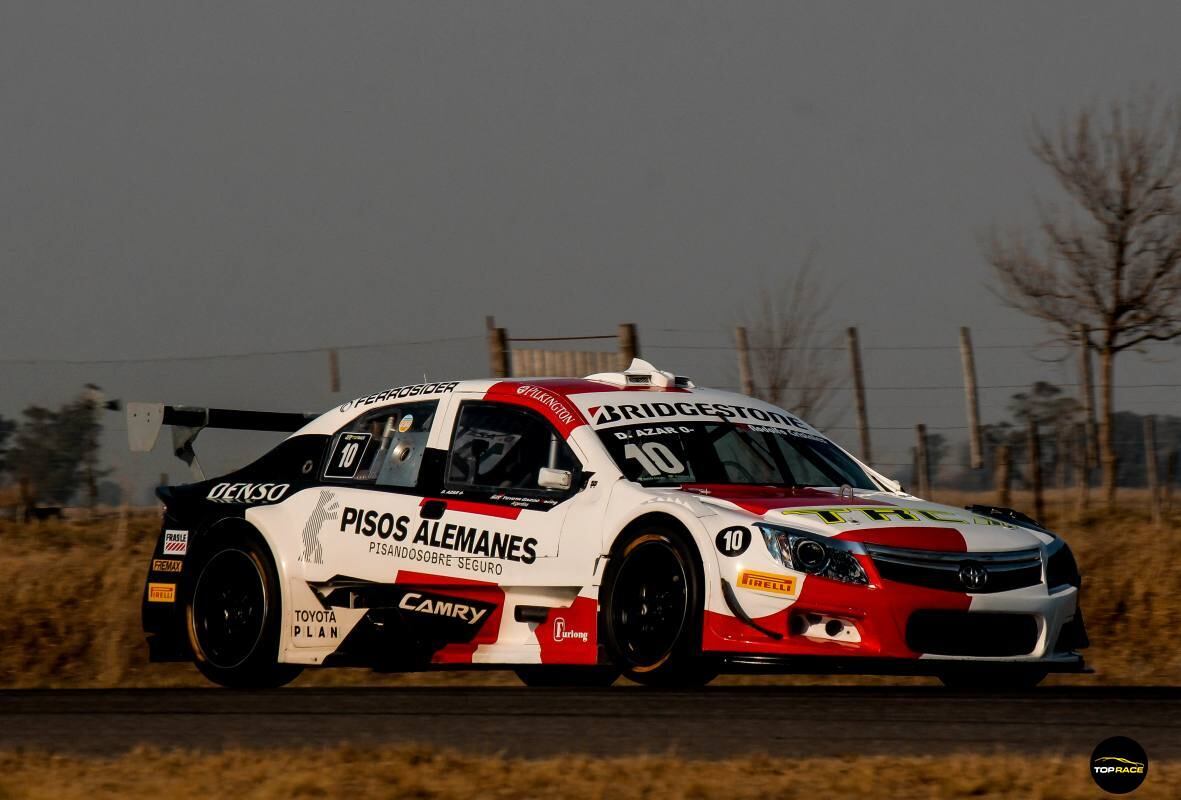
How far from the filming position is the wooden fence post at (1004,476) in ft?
53.3

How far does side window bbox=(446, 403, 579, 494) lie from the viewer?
9086 mm

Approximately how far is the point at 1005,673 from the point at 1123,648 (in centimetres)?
485

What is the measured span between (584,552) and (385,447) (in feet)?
6.03

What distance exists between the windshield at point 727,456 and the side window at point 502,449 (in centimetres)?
32

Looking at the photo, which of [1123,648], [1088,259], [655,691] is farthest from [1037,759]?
[1088,259]

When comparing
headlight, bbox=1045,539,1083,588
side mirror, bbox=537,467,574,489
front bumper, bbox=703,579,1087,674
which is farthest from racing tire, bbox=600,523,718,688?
headlight, bbox=1045,539,1083,588

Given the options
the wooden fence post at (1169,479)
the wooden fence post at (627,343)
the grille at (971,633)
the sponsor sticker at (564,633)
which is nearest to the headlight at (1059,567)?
the grille at (971,633)

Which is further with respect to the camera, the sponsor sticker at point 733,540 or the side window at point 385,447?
the side window at point 385,447

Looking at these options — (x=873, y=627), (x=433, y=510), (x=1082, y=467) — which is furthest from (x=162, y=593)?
(x=1082, y=467)

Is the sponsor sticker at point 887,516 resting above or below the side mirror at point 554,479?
below

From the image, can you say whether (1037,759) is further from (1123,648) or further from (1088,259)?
(1088,259)

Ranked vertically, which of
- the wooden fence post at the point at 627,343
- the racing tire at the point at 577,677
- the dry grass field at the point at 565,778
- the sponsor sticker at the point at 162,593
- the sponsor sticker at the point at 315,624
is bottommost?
the racing tire at the point at 577,677

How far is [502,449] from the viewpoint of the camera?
30.6ft

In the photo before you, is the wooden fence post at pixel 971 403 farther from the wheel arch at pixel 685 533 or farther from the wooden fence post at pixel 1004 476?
the wheel arch at pixel 685 533
